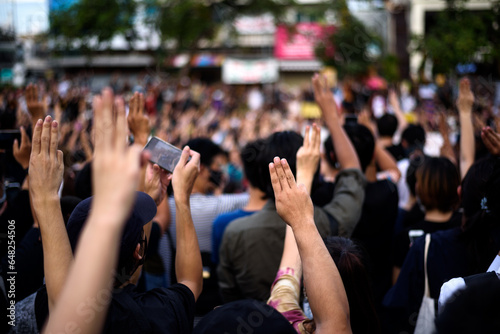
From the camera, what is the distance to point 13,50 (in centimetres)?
873

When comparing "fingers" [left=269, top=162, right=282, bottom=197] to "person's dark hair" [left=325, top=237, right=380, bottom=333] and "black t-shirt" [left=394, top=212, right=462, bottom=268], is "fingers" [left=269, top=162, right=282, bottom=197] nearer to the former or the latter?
"person's dark hair" [left=325, top=237, right=380, bottom=333]

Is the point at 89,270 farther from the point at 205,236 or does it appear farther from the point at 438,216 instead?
the point at 438,216

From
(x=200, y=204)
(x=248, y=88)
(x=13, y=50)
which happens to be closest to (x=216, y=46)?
(x=248, y=88)

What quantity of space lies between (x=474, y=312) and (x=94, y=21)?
11847 millimetres

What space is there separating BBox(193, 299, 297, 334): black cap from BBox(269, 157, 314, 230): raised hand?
1.24 feet

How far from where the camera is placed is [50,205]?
4.82 feet

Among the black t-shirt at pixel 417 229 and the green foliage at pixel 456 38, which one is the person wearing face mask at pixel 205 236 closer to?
the black t-shirt at pixel 417 229

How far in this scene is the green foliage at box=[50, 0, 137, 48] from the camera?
1101 centimetres

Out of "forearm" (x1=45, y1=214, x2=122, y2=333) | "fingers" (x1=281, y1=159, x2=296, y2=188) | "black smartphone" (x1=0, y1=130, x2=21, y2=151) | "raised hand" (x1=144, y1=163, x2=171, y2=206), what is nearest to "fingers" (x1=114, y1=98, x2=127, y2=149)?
"forearm" (x1=45, y1=214, x2=122, y2=333)

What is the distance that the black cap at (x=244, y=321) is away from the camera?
1.26m

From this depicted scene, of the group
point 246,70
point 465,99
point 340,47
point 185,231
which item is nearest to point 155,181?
point 185,231

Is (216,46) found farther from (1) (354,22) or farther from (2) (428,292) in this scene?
(2) (428,292)

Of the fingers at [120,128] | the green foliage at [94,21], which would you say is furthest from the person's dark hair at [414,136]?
the green foliage at [94,21]

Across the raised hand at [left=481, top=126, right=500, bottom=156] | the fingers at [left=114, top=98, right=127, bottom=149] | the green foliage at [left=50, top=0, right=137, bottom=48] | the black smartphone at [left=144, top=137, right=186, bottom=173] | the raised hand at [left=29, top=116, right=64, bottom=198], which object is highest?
the green foliage at [left=50, top=0, right=137, bottom=48]
